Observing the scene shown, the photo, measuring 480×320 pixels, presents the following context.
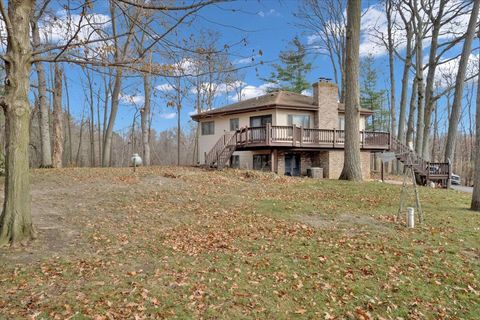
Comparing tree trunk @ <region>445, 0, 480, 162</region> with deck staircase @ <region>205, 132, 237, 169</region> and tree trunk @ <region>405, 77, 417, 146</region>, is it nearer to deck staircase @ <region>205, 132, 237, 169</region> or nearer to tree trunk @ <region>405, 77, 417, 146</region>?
tree trunk @ <region>405, 77, 417, 146</region>

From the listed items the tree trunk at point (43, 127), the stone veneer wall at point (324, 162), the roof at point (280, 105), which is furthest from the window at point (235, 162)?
the tree trunk at point (43, 127)

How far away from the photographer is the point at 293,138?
17594 mm

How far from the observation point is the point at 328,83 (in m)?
21.2

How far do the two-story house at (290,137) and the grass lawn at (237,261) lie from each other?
8121 mm

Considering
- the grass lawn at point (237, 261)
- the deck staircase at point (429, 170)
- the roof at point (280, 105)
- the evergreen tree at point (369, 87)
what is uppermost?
the evergreen tree at point (369, 87)

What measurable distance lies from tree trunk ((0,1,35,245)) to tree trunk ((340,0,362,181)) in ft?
39.5

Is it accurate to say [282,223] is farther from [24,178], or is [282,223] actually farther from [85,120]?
[85,120]

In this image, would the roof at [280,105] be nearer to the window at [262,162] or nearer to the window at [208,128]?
the window at [208,128]

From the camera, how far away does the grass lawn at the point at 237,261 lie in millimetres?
4059

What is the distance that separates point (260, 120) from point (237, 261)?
1660cm

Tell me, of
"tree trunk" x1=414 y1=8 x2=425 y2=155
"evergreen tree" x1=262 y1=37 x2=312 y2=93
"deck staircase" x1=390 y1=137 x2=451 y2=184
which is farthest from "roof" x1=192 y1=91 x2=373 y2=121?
"evergreen tree" x1=262 y1=37 x2=312 y2=93

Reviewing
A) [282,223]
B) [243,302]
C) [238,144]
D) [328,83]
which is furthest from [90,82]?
[243,302]

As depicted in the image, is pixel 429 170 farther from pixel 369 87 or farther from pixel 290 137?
pixel 369 87

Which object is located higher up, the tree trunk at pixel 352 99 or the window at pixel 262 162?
the tree trunk at pixel 352 99
